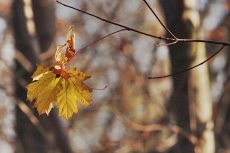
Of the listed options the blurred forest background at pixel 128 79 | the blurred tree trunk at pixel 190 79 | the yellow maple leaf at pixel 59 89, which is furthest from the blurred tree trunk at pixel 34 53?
the yellow maple leaf at pixel 59 89

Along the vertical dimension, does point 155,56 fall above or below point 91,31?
below

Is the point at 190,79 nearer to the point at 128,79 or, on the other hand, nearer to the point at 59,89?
the point at 59,89

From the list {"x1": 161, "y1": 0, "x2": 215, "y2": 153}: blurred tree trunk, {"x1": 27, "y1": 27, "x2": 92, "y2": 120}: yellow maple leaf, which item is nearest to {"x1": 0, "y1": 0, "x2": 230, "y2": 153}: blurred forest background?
{"x1": 161, "y1": 0, "x2": 215, "y2": 153}: blurred tree trunk

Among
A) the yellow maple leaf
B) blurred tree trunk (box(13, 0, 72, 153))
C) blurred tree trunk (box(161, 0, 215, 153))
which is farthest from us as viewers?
blurred tree trunk (box(13, 0, 72, 153))

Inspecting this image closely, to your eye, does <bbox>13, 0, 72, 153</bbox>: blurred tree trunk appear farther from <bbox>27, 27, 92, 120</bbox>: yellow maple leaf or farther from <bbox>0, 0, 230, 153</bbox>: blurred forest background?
<bbox>27, 27, 92, 120</bbox>: yellow maple leaf

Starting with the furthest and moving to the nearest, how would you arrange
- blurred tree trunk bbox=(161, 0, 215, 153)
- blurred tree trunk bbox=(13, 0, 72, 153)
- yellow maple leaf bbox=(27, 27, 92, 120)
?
1. blurred tree trunk bbox=(13, 0, 72, 153)
2. blurred tree trunk bbox=(161, 0, 215, 153)
3. yellow maple leaf bbox=(27, 27, 92, 120)

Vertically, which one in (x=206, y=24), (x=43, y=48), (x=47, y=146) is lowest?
(x=47, y=146)

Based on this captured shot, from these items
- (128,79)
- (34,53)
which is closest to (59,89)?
(34,53)

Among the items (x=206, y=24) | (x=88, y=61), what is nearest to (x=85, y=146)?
(x=88, y=61)

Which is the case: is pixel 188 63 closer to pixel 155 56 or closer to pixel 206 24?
pixel 206 24
